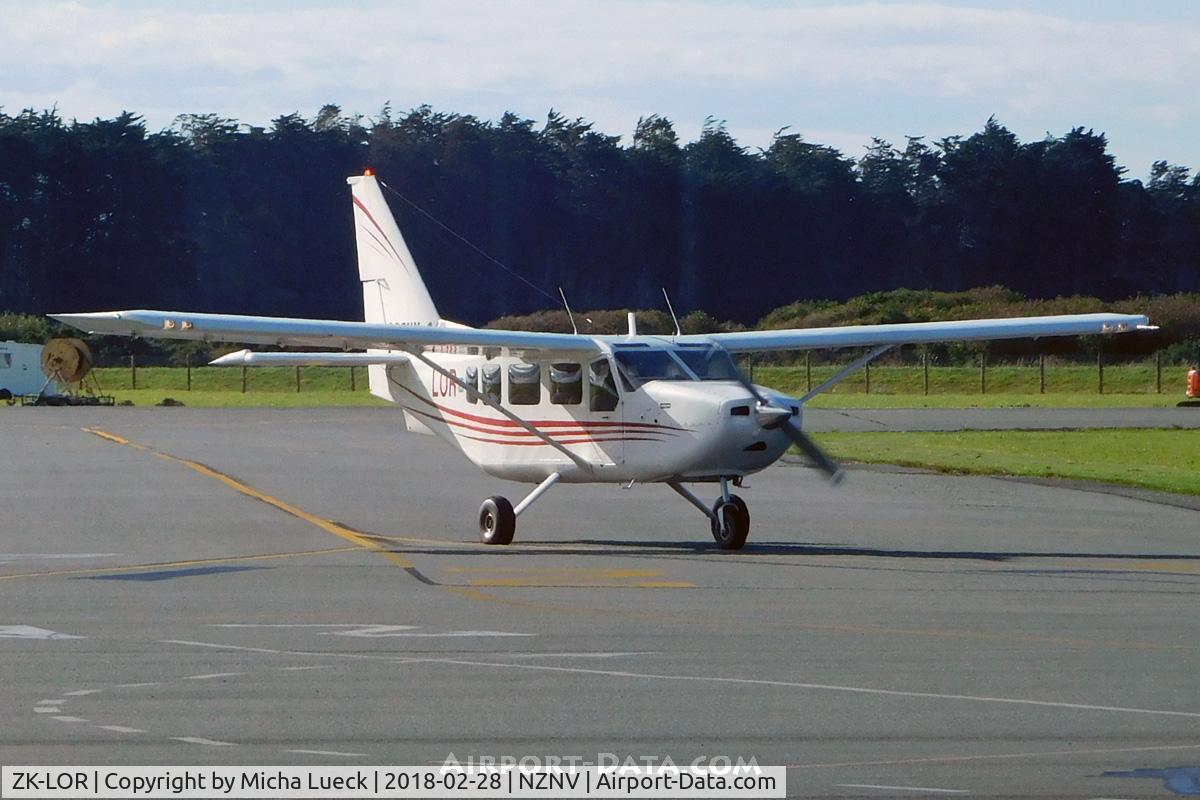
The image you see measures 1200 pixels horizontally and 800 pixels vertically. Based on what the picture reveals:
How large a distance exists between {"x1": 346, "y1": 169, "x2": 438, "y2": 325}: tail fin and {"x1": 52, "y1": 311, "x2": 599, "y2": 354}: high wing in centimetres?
299

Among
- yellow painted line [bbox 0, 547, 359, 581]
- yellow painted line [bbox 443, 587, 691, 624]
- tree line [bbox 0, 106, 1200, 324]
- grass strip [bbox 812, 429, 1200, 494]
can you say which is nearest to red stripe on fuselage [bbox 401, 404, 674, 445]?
yellow painted line [bbox 0, 547, 359, 581]

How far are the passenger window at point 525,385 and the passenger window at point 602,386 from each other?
2.20 ft

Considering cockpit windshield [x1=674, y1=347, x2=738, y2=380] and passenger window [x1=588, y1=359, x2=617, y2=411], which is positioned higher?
cockpit windshield [x1=674, y1=347, x2=738, y2=380]

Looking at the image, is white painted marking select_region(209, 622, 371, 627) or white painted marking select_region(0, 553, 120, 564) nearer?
white painted marking select_region(209, 622, 371, 627)

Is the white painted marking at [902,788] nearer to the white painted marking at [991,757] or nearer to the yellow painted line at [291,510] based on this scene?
the white painted marking at [991,757]

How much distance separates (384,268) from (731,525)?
675cm

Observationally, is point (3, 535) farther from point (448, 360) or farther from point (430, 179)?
point (430, 179)

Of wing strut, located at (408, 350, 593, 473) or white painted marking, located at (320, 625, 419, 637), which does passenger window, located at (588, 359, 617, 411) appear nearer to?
wing strut, located at (408, 350, 593, 473)

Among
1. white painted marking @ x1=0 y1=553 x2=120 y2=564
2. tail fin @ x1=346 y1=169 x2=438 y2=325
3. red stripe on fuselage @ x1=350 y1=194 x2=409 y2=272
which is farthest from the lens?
red stripe on fuselage @ x1=350 y1=194 x2=409 y2=272

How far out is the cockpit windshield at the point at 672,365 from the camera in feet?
56.6

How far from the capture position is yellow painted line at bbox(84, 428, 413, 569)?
16.4 m

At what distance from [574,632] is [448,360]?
8.34 m

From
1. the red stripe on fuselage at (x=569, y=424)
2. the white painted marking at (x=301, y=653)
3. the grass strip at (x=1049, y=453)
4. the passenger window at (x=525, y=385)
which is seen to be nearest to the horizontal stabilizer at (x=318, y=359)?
the red stripe on fuselage at (x=569, y=424)

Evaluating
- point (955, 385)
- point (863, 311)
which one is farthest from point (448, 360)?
point (863, 311)
